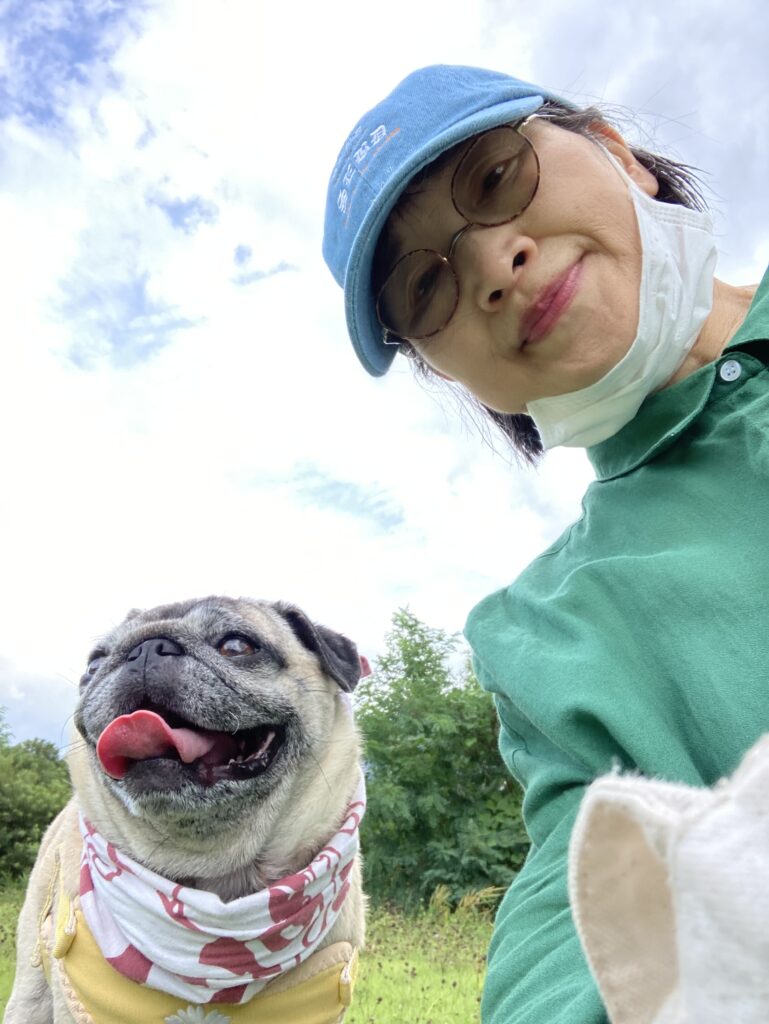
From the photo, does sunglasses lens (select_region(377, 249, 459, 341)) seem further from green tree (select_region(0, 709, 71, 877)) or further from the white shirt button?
green tree (select_region(0, 709, 71, 877))

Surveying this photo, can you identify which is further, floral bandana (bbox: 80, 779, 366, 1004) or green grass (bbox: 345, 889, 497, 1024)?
green grass (bbox: 345, 889, 497, 1024)

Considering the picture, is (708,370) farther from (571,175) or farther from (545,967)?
(545,967)

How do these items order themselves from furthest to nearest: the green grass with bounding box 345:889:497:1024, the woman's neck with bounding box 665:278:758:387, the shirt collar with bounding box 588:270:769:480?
1. the green grass with bounding box 345:889:497:1024
2. the woman's neck with bounding box 665:278:758:387
3. the shirt collar with bounding box 588:270:769:480

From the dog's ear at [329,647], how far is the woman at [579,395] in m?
1.66

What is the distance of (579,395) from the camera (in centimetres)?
202

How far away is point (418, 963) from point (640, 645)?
24.0 ft

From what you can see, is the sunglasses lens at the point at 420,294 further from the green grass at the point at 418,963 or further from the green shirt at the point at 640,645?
the green grass at the point at 418,963

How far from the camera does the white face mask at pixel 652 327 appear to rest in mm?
1942

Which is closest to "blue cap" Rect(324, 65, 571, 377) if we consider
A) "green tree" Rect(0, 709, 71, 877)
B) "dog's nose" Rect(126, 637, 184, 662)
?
"dog's nose" Rect(126, 637, 184, 662)

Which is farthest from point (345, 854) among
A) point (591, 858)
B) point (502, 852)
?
point (502, 852)

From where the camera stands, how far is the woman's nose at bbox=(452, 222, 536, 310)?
1.89 m

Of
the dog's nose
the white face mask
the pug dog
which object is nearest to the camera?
the white face mask

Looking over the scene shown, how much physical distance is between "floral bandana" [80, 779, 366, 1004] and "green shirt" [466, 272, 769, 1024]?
1.88m

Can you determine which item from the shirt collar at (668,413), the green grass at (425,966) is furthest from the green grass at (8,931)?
the shirt collar at (668,413)
